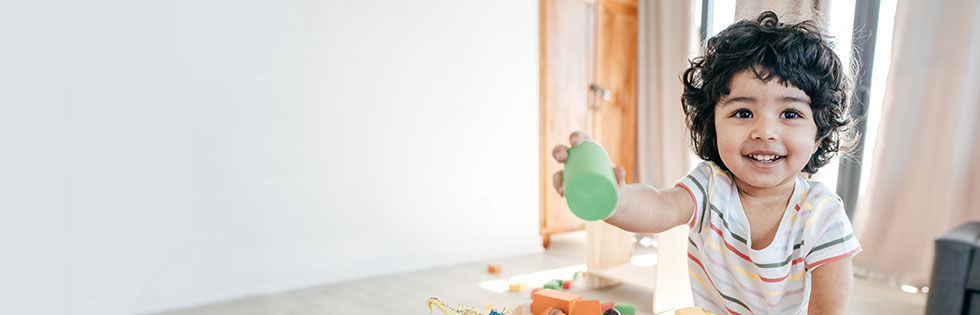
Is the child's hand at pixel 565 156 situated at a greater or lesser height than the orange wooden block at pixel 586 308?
greater

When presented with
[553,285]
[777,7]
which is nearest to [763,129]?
[553,285]

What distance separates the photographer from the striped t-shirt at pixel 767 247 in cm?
65

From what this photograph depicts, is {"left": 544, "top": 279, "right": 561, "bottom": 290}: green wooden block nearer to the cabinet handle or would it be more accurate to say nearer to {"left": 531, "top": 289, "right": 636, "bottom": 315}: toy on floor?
{"left": 531, "top": 289, "right": 636, "bottom": 315}: toy on floor

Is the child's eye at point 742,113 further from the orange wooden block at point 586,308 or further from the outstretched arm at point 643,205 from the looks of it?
the orange wooden block at point 586,308

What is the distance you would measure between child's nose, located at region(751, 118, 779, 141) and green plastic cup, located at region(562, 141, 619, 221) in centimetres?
23

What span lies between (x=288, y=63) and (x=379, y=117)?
41 cm

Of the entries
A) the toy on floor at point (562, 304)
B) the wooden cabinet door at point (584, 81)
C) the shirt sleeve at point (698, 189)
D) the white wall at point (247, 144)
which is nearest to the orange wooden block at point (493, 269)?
the white wall at point (247, 144)

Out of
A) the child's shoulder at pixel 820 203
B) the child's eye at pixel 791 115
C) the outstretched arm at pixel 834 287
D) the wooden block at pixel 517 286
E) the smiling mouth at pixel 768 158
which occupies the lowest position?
the wooden block at pixel 517 286

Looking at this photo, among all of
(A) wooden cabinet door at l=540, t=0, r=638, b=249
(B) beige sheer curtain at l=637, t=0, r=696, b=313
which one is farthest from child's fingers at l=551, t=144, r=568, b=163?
(B) beige sheer curtain at l=637, t=0, r=696, b=313

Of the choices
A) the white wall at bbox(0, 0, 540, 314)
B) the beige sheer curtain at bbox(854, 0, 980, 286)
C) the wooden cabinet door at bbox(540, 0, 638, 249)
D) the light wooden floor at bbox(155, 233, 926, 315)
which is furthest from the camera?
the wooden cabinet door at bbox(540, 0, 638, 249)

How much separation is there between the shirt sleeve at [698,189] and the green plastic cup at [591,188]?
0.24m

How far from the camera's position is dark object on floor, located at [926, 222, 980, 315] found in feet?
4.41

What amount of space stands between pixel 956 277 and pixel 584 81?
1.77 meters

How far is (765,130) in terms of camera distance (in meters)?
0.60
